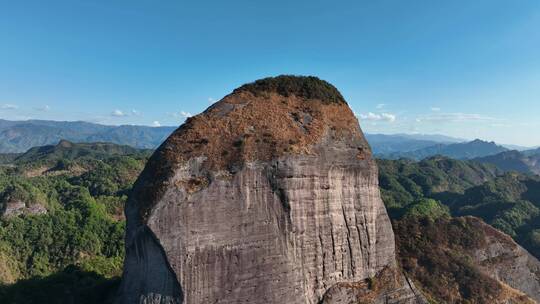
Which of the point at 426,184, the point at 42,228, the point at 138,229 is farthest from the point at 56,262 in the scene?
the point at 426,184

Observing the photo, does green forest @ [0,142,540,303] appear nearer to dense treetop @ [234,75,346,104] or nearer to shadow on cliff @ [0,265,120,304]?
shadow on cliff @ [0,265,120,304]

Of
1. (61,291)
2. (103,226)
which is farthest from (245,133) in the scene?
(103,226)

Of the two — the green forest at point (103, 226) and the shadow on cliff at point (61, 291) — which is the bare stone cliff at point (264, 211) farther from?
the green forest at point (103, 226)

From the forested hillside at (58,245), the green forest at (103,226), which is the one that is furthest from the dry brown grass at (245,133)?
the forested hillside at (58,245)

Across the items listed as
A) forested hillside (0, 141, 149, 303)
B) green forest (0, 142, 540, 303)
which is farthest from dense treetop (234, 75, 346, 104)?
forested hillside (0, 141, 149, 303)

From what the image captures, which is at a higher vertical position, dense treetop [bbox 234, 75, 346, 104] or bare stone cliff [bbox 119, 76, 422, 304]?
dense treetop [bbox 234, 75, 346, 104]

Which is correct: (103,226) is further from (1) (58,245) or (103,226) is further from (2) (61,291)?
(2) (61,291)

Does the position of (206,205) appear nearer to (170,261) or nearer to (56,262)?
(170,261)

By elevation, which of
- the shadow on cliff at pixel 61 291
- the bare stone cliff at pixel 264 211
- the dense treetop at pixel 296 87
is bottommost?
the shadow on cliff at pixel 61 291
